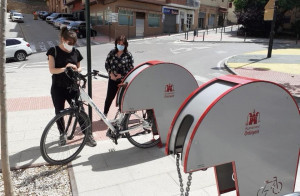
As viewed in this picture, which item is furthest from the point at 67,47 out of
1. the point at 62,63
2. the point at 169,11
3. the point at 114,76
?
the point at 169,11

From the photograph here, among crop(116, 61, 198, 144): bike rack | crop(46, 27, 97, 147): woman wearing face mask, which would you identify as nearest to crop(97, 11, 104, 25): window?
crop(46, 27, 97, 147): woman wearing face mask

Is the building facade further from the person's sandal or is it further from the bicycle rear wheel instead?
the person's sandal

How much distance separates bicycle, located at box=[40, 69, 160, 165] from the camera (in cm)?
396

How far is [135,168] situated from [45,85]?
6.92 meters

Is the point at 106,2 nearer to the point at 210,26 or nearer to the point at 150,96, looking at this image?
the point at 210,26

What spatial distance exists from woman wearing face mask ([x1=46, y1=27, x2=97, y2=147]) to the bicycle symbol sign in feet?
9.53

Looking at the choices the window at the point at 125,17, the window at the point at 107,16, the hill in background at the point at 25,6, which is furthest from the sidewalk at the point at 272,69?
the hill in background at the point at 25,6

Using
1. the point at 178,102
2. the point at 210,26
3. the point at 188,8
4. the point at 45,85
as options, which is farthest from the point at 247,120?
the point at 210,26

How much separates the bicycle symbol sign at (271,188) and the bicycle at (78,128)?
6.91 feet

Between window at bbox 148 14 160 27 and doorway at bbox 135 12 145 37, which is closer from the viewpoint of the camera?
doorway at bbox 135 12 145 37

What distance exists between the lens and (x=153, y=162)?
4211 millimetres

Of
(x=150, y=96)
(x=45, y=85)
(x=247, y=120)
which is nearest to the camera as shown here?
(x=247, y=120)

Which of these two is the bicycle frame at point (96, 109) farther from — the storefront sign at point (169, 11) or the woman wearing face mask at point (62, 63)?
the storefront sign at point (169, 11)

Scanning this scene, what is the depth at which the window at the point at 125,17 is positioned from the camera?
30156 millimetres
